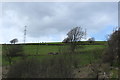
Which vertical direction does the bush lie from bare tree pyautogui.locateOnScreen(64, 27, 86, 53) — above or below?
below

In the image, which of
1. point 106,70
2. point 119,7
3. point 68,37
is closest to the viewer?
point 119,7

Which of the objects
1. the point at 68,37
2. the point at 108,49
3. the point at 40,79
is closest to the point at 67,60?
the point at 40,79

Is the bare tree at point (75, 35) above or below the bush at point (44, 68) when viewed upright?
above

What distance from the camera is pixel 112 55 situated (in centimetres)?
2559

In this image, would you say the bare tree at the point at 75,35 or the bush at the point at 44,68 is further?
the bare tree at the point at 75,35

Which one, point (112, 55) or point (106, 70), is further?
point (112, 55)

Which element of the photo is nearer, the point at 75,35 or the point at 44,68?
the point at 44,68

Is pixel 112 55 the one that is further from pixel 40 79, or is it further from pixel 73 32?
pixel 73 32

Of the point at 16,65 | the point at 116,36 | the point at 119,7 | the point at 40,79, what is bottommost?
the point at 40,79

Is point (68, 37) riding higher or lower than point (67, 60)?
higher

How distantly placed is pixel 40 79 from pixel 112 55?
1214cm

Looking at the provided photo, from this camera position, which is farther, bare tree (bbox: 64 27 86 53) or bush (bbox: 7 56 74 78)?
bare tree (bbox: 64 27 86 53)

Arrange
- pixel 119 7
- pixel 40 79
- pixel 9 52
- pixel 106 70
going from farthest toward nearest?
pixel 9 52
pixel 106 70
pixel 119 7
pixel 40 79

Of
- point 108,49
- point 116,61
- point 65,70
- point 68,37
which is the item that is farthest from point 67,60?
point 68,37
